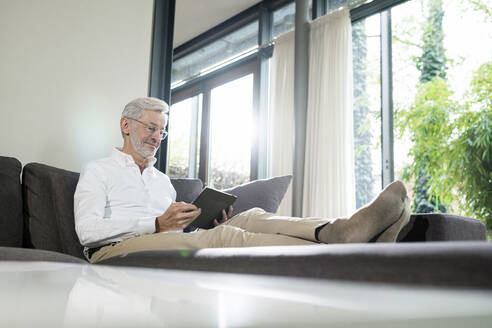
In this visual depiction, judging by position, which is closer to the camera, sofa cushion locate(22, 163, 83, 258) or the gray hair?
sofa cushion locate(22, 163, 83, 258)

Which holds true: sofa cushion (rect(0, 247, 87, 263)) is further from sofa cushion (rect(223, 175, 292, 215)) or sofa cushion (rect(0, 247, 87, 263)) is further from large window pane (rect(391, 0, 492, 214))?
large window pane (rect(391, 0, 492, 214))

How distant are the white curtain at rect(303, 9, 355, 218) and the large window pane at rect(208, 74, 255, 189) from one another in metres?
1.19

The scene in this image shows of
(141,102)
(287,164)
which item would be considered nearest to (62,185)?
(141,102)

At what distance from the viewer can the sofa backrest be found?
5.87 feet

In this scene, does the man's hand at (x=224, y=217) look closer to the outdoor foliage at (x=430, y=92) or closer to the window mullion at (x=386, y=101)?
the window mullion at (x=386, y=101)

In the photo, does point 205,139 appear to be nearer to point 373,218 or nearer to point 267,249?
point 373,218

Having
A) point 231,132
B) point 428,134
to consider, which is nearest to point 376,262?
point 428,134

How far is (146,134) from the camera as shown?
7.40 feet

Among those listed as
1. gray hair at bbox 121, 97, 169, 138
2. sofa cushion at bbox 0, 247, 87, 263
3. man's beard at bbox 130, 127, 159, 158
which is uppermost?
gray hair at bbox 121, 97, 169, 138

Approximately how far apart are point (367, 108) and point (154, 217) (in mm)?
2989

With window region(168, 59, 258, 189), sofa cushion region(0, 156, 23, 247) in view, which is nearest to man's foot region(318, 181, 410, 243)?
sofa cushion region(0, 156, 23, 247)

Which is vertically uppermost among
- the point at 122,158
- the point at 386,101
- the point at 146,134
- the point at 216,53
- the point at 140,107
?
the point at 216,53

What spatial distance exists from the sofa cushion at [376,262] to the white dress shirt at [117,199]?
939 mm

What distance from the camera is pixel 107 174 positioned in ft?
6.47
